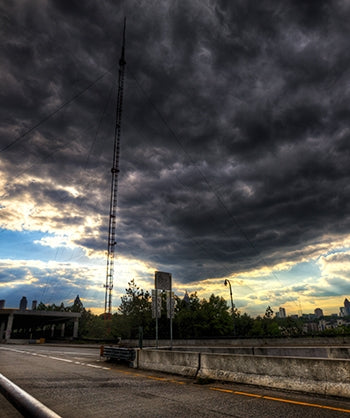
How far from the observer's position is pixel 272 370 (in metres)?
8.03

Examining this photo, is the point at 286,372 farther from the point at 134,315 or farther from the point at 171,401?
the point at 134,315

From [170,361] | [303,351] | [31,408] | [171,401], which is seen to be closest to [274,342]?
[303,351]

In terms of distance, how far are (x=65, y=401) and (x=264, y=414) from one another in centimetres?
444

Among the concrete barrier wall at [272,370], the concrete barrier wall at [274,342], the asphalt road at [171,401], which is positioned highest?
the concrete barrier wall at [272,370]

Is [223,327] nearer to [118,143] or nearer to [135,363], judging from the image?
[118,143]

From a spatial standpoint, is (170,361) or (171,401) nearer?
(171,401)

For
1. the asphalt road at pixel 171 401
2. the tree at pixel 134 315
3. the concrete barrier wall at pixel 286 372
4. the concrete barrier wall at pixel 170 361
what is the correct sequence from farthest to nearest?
1. the tree at pixel 134 315
2. the concrete barrier wall at pixel 170 361
3. the concrete barrier wall at pixel 286 372
4. the asphalt road at pixel 171 401

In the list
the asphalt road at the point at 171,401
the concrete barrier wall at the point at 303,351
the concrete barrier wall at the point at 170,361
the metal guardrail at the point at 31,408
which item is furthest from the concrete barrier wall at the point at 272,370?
the metal guardrail at the point at 31,408

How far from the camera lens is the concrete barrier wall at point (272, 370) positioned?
6.77 m

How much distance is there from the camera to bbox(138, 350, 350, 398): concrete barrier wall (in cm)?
677

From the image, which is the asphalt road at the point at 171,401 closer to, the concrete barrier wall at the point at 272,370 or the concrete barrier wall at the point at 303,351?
the concrete barrier wall at the point at 272,370

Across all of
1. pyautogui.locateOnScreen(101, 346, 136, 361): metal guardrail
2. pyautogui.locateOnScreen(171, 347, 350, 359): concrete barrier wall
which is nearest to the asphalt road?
pyautogui.locateOnScreen(101, 346, 136, 361): metal guardrail

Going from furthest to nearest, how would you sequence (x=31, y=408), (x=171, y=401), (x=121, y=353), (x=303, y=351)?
(x=303, y=351), (x=121, y=353), (x=171, y=401), (x=31, y=408)

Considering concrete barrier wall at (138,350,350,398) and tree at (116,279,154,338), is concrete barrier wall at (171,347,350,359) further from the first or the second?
tree at (116,279,154,338)
